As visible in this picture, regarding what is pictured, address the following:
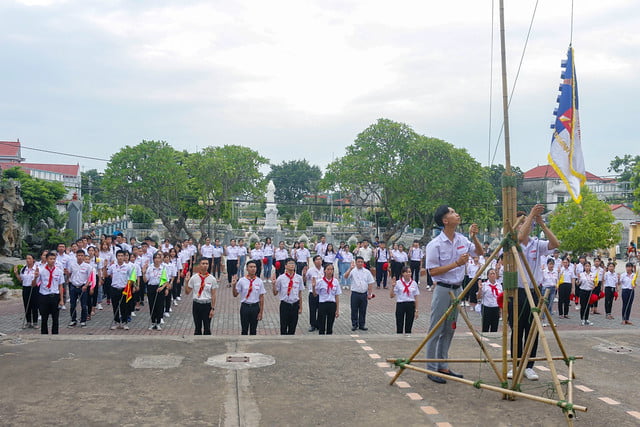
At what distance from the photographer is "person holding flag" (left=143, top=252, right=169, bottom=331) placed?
11664 mm

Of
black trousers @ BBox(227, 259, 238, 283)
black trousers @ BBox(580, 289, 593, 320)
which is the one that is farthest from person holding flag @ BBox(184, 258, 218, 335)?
black trousers @ BBox(227, 259, 238, 283)

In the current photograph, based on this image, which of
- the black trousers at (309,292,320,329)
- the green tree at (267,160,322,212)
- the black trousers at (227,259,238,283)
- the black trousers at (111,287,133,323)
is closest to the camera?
the black trousers at (309,292,320,329)

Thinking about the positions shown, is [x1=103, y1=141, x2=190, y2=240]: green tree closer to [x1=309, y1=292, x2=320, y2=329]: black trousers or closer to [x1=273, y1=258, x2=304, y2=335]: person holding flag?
[x1=309, y1=292, x2=320, y2=329]: black trousers

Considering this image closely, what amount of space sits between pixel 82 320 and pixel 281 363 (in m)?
6.95

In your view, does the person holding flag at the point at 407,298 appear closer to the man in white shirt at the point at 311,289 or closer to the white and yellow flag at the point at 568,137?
the man in white shirt at the point at 311,289

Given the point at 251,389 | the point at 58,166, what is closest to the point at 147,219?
the point at 58,166

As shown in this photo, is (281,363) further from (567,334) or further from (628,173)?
(628,173)

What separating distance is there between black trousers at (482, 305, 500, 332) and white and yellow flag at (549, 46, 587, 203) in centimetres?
549

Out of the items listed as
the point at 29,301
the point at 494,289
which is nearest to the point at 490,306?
the point at 494,289

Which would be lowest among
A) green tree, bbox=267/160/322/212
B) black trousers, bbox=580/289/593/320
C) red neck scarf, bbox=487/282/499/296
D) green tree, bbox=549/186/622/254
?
black trousers, bbox=580/289/593/320

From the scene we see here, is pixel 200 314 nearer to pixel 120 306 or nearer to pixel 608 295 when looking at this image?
pixel 120 306

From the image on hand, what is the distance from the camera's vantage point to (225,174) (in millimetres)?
31375

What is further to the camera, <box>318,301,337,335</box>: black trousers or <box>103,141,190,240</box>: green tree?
<box>103,141,190,240</box>: green tree

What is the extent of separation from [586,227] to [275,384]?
2231 centimetres
